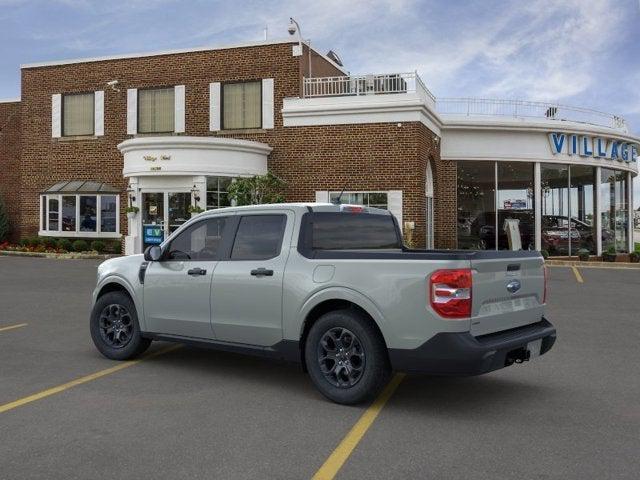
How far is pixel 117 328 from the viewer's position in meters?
7.23

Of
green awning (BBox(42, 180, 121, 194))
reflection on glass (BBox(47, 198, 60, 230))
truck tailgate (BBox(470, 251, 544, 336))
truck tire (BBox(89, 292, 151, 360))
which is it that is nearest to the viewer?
truck tailgate (BBox(470, 251, 544, 336))

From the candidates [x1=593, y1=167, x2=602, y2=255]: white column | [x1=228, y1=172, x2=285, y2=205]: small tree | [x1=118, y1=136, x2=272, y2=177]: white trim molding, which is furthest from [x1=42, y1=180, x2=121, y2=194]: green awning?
[x1=593, y1=167, x2=602, y2=255]: white column

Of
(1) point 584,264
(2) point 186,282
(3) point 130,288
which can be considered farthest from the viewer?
(1) point 584,264

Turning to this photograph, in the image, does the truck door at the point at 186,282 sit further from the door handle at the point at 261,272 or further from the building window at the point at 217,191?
the building window at the point at 217,191

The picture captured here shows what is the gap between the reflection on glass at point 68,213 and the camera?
24.8 meters

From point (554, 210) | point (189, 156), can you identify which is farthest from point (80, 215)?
point (554, 210)

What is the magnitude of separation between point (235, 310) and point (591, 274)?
14.8 m

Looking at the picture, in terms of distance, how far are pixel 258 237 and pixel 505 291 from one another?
7.71 feet

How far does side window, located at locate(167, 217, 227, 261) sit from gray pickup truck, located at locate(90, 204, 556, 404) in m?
0.01

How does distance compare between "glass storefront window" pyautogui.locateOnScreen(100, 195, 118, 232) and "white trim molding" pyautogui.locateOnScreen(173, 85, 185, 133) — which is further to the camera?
"glass storefront window" pyautogui.locateOnScreen(100, 195, 118, 232)

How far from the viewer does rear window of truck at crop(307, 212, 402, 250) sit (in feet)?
19.6

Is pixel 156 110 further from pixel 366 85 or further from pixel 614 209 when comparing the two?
pixel 614 209

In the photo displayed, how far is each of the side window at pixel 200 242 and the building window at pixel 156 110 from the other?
18281 mm

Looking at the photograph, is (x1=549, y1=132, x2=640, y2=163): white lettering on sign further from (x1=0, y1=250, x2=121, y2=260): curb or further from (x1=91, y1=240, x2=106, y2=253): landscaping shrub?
(x1=91, y1=240, x2=106, y2=253): landscaping shrub
